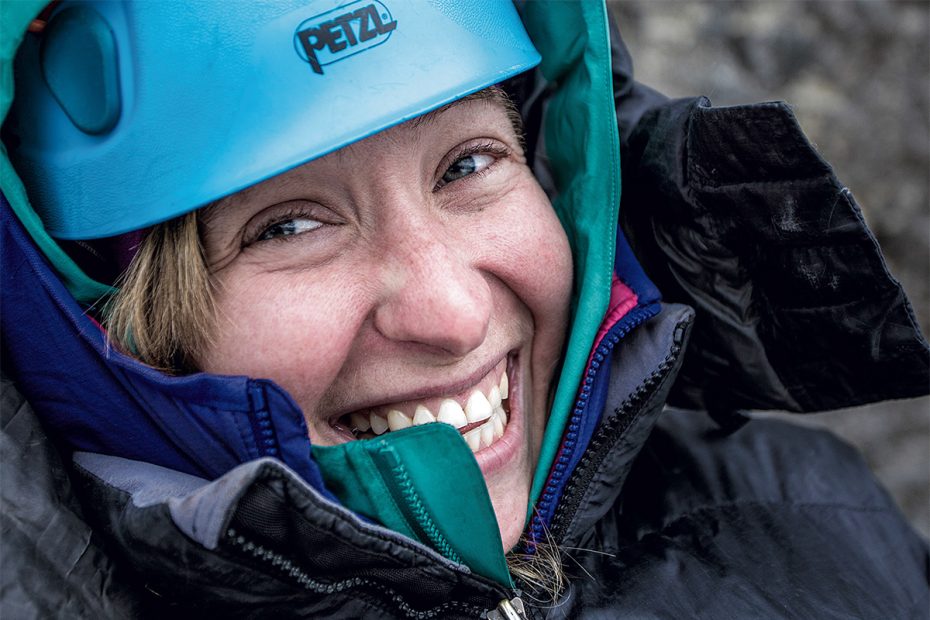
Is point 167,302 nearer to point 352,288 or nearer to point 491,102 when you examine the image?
point 352,288

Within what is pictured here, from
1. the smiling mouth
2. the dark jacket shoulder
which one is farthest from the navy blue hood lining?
the dark jacket shoulder

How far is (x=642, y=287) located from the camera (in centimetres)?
173

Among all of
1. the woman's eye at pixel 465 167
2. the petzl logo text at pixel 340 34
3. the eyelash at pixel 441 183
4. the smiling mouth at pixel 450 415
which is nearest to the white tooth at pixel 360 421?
the smiling mouth at pixel 450 415

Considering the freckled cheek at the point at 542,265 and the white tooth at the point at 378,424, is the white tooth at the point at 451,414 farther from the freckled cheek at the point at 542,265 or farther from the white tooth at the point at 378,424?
the freckled cheek at the point at 542,265

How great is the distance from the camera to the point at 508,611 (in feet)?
4.81

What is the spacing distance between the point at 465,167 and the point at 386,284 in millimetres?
314

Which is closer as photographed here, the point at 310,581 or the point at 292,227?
the point at 310,581

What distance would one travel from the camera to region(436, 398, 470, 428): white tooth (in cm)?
154

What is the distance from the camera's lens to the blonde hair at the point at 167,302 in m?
1.42

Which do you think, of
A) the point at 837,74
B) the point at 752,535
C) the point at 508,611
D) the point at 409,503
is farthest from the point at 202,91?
the point at 837,74

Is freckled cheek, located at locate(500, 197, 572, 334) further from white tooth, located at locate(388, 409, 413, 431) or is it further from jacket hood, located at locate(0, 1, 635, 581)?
white tooth, located at locate(388, 409, 413, 431)

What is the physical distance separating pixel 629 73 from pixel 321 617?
1318mm

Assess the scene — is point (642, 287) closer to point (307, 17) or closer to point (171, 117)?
point (307, 17)

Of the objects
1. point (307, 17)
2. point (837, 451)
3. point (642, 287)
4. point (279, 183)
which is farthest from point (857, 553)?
point (307, 17)
